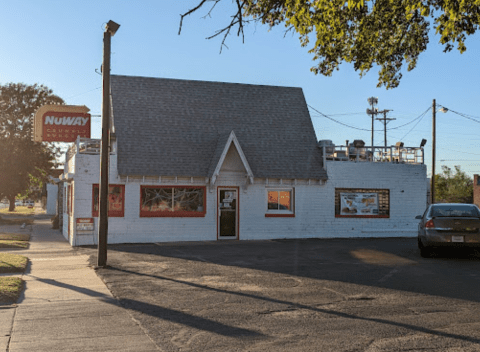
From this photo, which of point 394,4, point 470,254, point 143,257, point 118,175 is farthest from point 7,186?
point 394,4

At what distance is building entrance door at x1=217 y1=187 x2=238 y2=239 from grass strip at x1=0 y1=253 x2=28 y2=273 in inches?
372

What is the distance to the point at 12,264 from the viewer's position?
14.2 metres

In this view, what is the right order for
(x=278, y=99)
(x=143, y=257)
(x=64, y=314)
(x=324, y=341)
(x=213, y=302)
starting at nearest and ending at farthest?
(x=324, y=341)
(x=64, y=314)
(x=213, y=302)
(x=143, y=257)
(x=278, y=99)

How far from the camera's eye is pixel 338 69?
11969mm

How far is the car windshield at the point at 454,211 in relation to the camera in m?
16.2

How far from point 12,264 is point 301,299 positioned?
27.6 ft

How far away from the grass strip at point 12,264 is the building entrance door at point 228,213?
31.0 feet

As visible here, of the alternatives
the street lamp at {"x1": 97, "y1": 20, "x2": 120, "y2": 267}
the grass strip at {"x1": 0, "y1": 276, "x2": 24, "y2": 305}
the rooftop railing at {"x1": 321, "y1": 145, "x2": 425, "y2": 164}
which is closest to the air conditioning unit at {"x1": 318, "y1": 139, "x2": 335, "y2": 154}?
the rooftop railing at {"x1": 321, "y1": 145, "x2": 425, "y2": 164}

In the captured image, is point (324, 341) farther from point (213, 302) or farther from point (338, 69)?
point (338, 69)

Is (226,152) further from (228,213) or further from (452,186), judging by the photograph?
(452,186)

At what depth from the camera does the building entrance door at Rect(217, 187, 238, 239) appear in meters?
23.5

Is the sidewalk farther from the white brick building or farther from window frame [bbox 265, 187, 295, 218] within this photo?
window frame [bbox 265, 187, 295, 218]

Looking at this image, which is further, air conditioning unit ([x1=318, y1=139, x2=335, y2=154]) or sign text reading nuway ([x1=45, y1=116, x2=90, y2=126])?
air conditioning unit ([x1=318, y1=139, x2=335, y2=154])

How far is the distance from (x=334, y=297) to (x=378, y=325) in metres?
2.18
